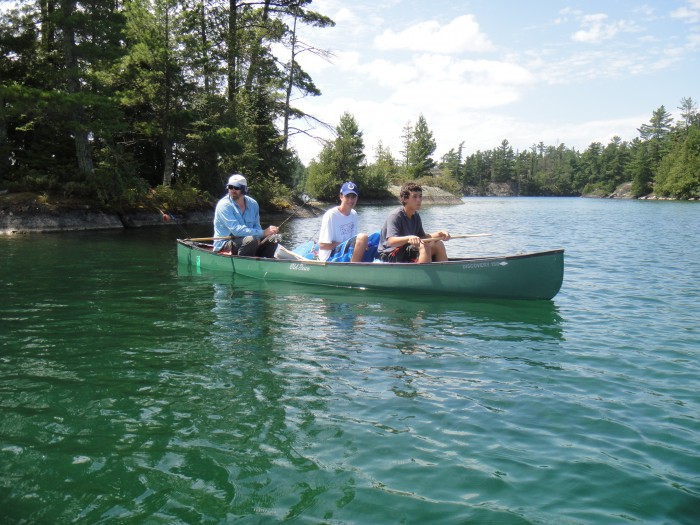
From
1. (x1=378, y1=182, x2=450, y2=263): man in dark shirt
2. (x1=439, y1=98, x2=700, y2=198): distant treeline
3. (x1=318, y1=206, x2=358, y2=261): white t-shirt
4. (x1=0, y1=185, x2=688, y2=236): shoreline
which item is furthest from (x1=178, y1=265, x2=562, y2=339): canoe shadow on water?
(x1=439, y1=98, x2=700, y2=198): distant treeline

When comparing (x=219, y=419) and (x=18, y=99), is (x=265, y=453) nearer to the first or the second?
(x=219, y=419)

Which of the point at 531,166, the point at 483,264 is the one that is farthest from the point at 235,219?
the point at 531,166

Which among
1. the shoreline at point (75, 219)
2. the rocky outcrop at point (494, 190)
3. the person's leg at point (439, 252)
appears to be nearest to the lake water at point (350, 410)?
the person's leg at point (439, 252)

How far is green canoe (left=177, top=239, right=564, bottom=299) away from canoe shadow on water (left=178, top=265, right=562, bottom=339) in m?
0.13

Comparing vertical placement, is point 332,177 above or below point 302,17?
below

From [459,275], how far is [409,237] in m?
1.16

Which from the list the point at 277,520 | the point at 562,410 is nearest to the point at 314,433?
the point at 277,520

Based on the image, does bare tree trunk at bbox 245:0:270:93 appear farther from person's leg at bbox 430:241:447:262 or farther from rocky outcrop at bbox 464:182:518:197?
rocky outcrop at bbox 464:182:518:197

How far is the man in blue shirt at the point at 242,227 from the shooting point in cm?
1145

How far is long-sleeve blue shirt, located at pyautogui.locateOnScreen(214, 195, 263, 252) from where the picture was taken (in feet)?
37.8

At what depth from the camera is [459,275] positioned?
9188 mm

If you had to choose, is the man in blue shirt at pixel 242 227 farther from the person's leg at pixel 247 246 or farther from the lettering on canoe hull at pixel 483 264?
the lettering on canoe hull at pixel 483 264

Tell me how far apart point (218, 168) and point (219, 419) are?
2605 cm

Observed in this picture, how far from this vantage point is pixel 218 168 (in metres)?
29.1
